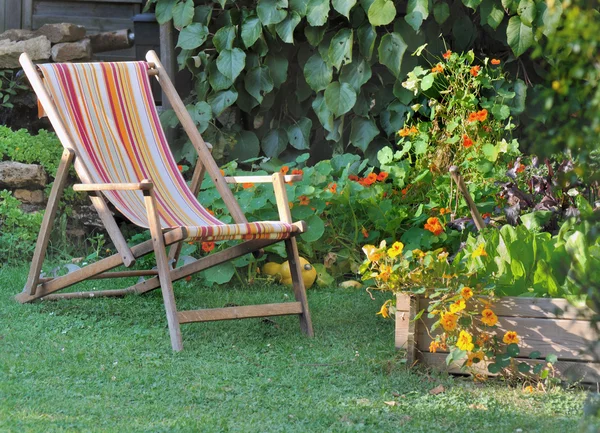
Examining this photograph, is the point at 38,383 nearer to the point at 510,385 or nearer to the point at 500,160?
the point at 510,385

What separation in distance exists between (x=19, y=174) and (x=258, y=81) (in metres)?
1.36

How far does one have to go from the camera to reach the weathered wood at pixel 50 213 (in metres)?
2.99

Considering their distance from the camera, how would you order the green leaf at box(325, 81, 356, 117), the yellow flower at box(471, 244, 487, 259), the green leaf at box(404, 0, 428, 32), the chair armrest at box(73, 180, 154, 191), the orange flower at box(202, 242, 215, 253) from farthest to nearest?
the green leaf at box(325, 81, 356, 117) < the green leaf at box(404, 0, 428, 32) < the orange flower at box(202, 242, 215, 253) < the chair armrest at box(73, 180, 154, 191) < the yellow flower at box(471, 244, 487, 259)

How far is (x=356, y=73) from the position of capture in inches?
174

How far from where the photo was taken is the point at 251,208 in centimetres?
372

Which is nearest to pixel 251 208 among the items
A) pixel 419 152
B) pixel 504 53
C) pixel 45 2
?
pixel 419 152

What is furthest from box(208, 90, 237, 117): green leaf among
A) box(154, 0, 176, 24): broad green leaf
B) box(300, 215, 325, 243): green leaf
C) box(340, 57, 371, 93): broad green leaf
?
box(300, 215, 325, 243): green leaf

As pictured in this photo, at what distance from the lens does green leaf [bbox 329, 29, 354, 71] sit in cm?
434

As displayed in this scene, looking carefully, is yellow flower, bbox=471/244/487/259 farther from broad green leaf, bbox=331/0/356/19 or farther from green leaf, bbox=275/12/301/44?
green leaf, bbox=275/12/301/44

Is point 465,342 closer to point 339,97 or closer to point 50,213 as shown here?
point 50,213

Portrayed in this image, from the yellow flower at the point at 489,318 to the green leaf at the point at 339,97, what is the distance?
226 cm

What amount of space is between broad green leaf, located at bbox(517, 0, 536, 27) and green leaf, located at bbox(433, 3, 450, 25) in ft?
1.23

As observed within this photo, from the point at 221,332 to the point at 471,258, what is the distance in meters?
0.93

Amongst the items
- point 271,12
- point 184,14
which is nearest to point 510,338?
point 271,12
